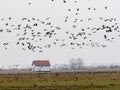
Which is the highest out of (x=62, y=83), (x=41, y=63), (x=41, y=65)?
(x=41, y=63)

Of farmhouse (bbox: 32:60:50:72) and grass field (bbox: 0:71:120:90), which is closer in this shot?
grass field (bbox: 0:71:120:90)

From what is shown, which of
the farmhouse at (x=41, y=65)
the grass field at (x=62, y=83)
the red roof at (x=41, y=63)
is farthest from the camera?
the red roof at (x=41, y=63)

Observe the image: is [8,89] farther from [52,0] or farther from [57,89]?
[52,0]

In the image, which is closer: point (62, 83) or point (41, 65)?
point (62, 83)

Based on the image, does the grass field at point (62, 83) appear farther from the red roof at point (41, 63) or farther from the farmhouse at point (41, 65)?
the red roof at point (41, 63)

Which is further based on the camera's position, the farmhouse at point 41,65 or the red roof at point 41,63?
the red roof at point 41,63

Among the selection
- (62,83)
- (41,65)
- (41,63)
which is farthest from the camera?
(41,63)

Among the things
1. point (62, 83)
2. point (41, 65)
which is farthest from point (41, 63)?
point (62, 83)

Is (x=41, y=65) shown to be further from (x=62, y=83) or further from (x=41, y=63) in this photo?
(x=62, y=83)

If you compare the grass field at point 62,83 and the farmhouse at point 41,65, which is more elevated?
the farmhouse at point 41,65

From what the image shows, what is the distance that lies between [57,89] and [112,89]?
6.80 meters

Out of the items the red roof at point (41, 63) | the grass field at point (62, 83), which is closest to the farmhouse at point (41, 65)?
the red roof at point (41, 63)

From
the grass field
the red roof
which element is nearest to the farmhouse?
the red roof

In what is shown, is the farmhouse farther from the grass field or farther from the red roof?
the grass field
